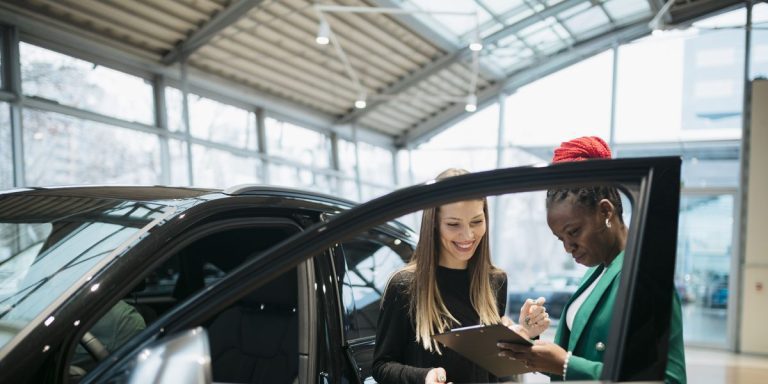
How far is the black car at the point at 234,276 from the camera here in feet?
3.75

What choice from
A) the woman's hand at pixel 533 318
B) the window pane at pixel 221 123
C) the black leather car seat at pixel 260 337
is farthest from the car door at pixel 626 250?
the window pane at pixel 221 123

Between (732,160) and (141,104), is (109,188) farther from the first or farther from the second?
(732,160)

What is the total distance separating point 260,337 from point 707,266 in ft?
35.5

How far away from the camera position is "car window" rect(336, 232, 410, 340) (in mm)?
2453

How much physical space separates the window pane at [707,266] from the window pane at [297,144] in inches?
283

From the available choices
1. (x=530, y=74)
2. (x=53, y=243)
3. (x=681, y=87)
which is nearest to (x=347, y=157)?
(x=530, y=74)

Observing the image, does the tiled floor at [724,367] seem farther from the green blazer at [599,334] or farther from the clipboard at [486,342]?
the green blazer at [599,334]

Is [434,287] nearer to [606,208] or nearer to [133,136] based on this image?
[606,208]

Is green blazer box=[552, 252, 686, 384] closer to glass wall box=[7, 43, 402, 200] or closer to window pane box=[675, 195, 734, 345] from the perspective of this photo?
glass wall box=[7, 43, 402, 200]

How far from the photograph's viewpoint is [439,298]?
6.42ft

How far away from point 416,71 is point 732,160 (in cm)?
607

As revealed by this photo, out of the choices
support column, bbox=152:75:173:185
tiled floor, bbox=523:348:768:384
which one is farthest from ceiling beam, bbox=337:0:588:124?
tiled floor, bbox=523:348:768:384

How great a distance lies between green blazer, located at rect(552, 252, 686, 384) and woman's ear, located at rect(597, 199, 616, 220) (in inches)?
3.5

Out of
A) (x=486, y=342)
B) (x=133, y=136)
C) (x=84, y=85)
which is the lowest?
(x=486, y=342)
